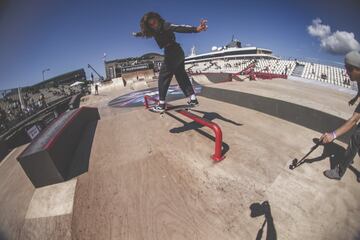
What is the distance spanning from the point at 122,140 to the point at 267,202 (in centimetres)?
419

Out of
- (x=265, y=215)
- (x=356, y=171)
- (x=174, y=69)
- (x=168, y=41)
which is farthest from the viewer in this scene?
(x=174, y=69)

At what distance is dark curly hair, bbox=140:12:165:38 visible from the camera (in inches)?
140

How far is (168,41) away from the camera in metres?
3.75

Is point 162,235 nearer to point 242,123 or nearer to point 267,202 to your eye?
point 267,202

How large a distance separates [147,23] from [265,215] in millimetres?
4092

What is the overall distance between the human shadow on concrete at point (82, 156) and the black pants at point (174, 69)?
2499 millimetres

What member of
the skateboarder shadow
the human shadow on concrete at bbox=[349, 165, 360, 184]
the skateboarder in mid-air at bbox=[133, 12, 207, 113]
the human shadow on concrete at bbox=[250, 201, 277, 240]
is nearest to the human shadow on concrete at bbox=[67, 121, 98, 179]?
the skateboarder in mid-air at bbox=[133, 12, 207, 113]

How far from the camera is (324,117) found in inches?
182

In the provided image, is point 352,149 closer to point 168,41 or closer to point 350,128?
point 350,128

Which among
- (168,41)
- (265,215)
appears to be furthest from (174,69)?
(265,215)

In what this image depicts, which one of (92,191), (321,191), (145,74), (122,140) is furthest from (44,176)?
(145,74)

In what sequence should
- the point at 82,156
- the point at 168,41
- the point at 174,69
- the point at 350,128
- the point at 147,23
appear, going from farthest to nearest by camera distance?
the point at 82,156 → the point at 174,69 → the point at 168,41 → the point at 147,23 → the point at 350,128

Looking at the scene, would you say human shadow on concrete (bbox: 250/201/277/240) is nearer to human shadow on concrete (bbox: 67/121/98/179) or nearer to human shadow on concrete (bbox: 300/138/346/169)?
human shadow on concrete (bbox: 300/138/346/169)

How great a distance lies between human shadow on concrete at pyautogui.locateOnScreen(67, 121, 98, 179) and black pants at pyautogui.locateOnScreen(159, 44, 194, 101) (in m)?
2.50
